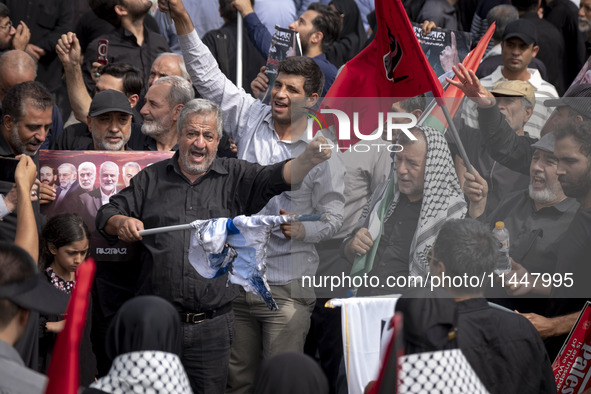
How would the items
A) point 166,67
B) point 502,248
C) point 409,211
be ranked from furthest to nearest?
point 166,67 → point 409,211 → point 502,248

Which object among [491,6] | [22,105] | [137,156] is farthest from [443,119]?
[491,6]

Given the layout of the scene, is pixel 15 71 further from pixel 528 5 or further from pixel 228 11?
pixel 528 5

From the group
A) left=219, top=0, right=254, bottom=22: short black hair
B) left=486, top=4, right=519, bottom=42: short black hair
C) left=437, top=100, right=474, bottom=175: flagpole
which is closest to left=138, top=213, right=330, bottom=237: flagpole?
left=437, top=100, right=474, bottom=175: flagpole

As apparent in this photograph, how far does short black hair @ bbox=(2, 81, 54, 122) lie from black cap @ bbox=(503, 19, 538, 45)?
12.9ft

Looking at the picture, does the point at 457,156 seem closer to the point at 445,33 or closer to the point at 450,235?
the point at 450,235

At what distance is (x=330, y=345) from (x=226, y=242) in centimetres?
130

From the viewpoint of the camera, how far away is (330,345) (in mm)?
6551

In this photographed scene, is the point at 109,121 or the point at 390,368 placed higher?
the point at 109,121

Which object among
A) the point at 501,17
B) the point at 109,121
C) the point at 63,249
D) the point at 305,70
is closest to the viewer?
the point at 63,249

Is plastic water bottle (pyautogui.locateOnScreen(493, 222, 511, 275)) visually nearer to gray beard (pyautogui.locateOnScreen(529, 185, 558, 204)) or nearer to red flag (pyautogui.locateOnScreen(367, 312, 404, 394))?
gray beard (pyautogui.locateOnScreen(529, 185, 558, 204))

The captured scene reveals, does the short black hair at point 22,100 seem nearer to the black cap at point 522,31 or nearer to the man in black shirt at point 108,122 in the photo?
the man in black shirt at point 108,122

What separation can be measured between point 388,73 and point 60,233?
2179mm

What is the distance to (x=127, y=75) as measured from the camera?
7770 millimetres

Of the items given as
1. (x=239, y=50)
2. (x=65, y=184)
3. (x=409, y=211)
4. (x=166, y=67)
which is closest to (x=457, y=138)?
(x=409, y=211)
